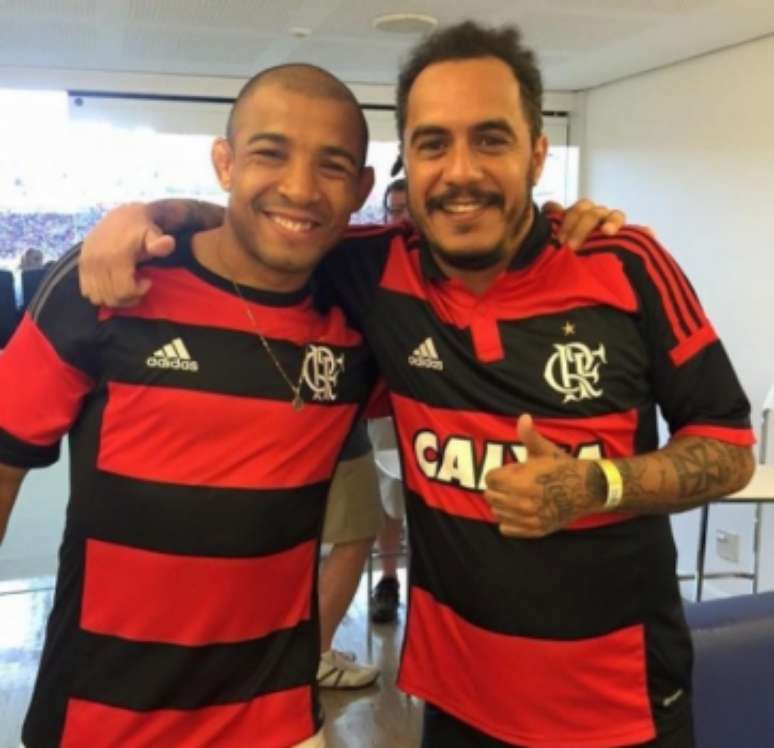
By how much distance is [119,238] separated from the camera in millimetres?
1295

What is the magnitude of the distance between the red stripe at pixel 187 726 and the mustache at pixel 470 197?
73cm

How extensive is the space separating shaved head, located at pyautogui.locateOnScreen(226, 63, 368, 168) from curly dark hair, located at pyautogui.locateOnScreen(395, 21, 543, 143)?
4.1 inches

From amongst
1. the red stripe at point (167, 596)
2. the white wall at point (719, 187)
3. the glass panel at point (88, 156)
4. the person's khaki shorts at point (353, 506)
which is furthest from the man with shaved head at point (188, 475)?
the glass panel at point (88, 156)

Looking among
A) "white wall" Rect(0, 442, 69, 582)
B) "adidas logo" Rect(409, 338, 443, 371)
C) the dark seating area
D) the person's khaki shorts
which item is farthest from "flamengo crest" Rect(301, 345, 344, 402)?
"white wall" Rect(0, 442, 69, 582)

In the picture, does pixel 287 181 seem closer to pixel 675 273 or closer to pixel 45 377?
pixel 45 377

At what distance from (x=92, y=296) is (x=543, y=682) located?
32.4 inches

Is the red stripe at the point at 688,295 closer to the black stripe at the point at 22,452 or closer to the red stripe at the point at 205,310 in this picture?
the red stripe at the point at 205,310

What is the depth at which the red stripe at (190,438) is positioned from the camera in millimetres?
1220

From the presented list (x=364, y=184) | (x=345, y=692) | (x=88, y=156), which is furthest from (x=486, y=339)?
(x=88, y=156)

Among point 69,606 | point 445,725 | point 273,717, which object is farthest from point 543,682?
point 69,606

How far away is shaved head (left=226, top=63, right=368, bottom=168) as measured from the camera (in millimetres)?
1348

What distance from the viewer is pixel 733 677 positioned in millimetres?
1834

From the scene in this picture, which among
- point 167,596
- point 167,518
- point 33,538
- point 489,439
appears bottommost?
point 33,538

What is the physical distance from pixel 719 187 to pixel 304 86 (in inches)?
145
